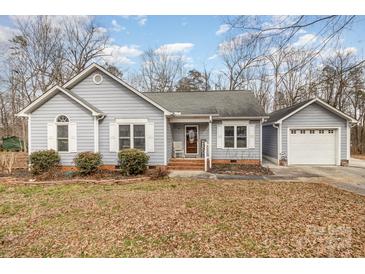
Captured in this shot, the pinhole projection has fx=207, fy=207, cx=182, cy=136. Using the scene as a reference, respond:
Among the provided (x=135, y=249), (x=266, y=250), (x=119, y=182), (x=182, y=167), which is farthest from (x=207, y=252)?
(x=182, y=167)

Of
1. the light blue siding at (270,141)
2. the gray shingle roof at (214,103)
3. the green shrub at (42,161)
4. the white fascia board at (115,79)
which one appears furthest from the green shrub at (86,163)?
the light blue siding at (270,141)

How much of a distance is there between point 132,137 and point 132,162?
5.83 ft

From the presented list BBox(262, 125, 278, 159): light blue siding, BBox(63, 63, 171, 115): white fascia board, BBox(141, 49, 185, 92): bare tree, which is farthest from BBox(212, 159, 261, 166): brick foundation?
BBox(141, 49, 185, 92): bare tree

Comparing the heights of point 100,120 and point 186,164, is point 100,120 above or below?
above

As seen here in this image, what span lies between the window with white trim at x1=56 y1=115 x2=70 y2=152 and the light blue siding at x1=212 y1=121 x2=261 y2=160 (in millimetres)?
8031

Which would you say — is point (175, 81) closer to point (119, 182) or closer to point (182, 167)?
point (182, 167)

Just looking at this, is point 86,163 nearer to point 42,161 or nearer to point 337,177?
point 42,161

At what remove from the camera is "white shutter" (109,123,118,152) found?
10.7 m

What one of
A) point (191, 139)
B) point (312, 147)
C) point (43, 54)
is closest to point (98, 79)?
point (191, 139)

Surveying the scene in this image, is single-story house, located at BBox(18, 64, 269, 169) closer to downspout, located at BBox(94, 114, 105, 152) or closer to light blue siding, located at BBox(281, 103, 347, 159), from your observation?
downspout, located at BBox(94, 114, 105, 152)

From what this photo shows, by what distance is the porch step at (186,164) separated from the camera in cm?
1105

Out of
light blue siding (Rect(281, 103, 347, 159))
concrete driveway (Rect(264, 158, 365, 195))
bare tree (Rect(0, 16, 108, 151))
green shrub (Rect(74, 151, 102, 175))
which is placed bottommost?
concrete driveway (Rect(264, 158, 365, 195))

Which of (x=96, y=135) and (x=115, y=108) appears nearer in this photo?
(x=96, y=135)

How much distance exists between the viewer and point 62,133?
34.6 feet
